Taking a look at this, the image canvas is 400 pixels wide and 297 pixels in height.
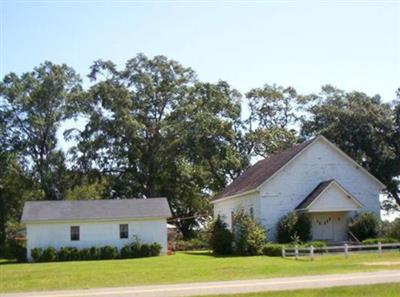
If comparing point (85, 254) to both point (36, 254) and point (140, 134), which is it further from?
point (140, 134)

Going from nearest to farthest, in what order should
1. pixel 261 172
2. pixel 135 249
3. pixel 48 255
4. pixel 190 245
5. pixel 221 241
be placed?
pixel 221 241 < pixel 48 255 < pixel 135 249 < pixel 261 172 < pixel 190 245

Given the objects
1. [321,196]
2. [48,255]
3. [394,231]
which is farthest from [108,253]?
[394,231]

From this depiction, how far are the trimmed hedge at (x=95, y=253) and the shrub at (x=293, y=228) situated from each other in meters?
Result: 10.8

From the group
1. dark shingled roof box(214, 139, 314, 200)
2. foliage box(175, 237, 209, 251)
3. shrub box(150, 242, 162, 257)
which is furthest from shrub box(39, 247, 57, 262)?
dark shingled roof box(214, 139, 314, 200)

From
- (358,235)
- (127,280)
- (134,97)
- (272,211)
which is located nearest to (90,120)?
(134,97)

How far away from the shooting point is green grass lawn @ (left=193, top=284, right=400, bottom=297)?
16.2m

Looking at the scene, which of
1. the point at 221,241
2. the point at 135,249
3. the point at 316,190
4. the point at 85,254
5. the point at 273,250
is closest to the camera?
the point at 273,250

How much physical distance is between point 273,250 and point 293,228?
4.81m

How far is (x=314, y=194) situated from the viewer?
43.1 metres

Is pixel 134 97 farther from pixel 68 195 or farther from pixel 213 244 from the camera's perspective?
pixel 213 244

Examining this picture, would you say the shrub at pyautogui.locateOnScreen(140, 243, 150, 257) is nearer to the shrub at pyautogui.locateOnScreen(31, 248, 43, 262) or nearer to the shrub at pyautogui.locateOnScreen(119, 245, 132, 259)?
the shrub at pyautogui.locateOnScreen(119, 245, 132, 259)

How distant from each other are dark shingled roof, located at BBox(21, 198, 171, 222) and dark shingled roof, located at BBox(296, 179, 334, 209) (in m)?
11.8

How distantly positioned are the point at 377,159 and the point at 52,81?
36.2m

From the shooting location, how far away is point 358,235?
41812 millimetres
